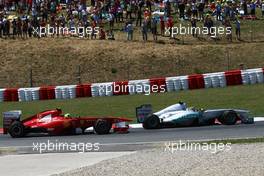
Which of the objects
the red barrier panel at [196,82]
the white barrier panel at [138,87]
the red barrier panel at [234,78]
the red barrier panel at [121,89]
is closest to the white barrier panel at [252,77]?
the red barrier panel at [234,78]

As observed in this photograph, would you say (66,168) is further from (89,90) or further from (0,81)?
(0,81)

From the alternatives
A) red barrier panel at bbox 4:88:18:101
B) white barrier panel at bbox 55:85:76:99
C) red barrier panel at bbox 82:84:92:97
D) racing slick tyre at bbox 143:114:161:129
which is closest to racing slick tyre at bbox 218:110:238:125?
racing slick tyre at bbox 143:114:161:129

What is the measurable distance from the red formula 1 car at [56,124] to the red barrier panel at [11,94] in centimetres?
1257

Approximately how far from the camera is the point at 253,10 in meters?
42.6

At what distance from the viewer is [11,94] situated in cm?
3275

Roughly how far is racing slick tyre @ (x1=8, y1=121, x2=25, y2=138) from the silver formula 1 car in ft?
11.5

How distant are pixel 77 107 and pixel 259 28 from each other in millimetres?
17111

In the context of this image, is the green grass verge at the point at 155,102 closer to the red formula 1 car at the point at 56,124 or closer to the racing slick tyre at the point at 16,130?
the red formula 1 car at the point at 56,124

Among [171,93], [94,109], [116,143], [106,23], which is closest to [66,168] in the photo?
[116,143]

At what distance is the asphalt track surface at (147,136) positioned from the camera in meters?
17.6

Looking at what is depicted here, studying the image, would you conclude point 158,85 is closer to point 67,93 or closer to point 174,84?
point 174,84

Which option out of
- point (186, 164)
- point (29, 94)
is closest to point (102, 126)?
point (186, 164)

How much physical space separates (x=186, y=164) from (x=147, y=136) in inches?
226

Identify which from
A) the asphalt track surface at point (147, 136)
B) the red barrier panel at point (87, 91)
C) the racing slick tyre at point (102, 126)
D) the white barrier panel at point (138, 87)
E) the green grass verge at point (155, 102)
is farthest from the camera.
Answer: the red barrier panel at point (87, 91)
